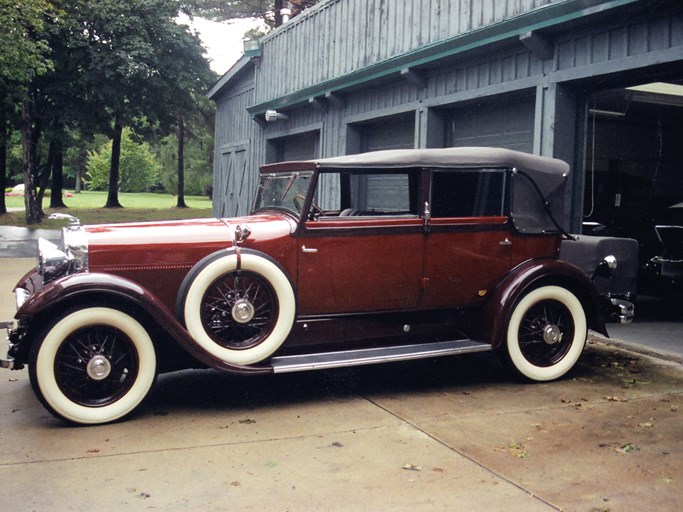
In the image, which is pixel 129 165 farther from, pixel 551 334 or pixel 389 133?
pixel 551 334

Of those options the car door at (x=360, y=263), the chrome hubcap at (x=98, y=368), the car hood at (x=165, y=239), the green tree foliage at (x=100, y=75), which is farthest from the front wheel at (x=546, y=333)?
the green tree foliage at (x=100, y=75)

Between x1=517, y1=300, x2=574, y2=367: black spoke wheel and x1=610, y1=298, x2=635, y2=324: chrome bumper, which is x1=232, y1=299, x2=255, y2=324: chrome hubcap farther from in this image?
x1=610, y1=298, x2=635, y2=324: chrome bumper

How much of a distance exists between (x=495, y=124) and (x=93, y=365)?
6237mm

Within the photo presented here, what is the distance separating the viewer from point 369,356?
5.29 metres

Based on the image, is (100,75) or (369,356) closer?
(369,356)

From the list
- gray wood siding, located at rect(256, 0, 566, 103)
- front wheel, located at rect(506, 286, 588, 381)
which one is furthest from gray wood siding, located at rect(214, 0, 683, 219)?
front wheel, located at rect(506, 286, 588, 381)

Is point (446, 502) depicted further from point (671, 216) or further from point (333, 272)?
point (671, 216)

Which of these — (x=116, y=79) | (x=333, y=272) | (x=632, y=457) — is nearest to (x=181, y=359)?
(x=333, y=272)

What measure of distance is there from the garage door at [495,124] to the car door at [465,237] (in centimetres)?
299

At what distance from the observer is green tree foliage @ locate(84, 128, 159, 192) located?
68.5 metres

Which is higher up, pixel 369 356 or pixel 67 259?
pixel 67 259

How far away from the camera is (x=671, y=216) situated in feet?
34.1

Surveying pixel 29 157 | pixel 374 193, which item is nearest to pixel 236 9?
pixel 29 157

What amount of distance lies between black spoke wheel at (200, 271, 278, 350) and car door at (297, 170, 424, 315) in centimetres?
30
